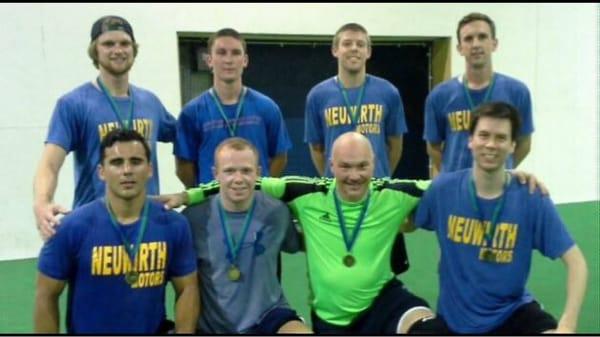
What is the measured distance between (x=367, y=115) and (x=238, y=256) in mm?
1444

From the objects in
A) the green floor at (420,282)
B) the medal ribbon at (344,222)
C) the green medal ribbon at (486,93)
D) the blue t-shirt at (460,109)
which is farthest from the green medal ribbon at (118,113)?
the green medal ribbon at (486,93)

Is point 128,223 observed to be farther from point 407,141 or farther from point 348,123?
point 407,141

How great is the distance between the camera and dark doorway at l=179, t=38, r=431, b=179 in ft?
24.7

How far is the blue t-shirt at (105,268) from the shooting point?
8.99 feet

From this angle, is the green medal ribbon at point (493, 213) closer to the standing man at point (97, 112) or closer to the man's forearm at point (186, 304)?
the man's forearm at point (186, 304)

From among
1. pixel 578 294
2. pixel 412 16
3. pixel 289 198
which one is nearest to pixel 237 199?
pixel 289 198

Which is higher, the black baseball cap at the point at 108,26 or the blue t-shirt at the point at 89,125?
the black baseball cap at the point at 108,26

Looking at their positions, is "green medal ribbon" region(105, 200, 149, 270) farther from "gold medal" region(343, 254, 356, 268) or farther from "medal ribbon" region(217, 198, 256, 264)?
"gold medal" region(343, 254, 356, 268)

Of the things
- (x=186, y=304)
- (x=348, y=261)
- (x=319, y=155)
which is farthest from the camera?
(x=319, y=155)

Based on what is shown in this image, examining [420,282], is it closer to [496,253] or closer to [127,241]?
[496,253]

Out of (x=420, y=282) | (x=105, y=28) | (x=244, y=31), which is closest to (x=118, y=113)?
(x=105, y=28)

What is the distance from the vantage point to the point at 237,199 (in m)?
3.00

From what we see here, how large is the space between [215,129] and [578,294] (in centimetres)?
205

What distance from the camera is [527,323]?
2.75 meters
